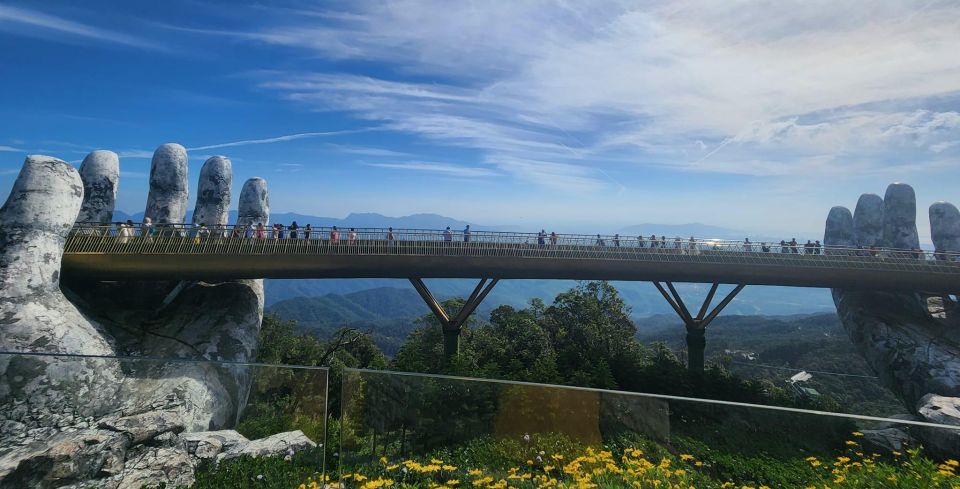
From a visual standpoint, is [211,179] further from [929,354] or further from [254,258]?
[929,354]

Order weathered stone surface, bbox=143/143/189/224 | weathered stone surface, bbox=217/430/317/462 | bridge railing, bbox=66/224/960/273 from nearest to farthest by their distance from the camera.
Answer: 1. weathered stone surface, bbox=217/430/317/462
2. bridge railing, bbox=66/224/960/273
3. weathered stone surface, bbox=143/143/189/224

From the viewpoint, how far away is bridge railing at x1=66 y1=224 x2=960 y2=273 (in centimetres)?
2100

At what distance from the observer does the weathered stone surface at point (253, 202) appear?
97.2 feet

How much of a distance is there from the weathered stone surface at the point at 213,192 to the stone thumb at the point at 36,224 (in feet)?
26.2

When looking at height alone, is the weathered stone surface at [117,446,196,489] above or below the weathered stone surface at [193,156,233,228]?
below

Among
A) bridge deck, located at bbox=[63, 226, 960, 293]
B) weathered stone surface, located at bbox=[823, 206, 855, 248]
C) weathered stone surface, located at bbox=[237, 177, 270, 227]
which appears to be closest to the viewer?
bridge deck, located at bbox=[63, 226, 960, 293]

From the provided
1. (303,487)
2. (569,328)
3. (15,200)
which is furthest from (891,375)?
(15,200)

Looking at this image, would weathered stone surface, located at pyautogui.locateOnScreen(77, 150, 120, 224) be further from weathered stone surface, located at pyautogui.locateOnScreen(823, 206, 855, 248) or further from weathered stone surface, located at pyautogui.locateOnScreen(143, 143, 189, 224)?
weathered stone surface, located at pyautogui.locateOnScreen(823, 206, 855, 248)

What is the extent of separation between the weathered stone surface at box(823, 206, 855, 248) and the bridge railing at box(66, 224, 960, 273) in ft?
26.2

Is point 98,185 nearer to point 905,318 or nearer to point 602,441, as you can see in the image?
point 602,441

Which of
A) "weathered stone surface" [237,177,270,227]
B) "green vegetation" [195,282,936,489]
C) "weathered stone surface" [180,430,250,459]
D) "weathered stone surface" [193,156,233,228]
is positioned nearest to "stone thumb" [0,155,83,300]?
"weathered stone surface" [193,156,233,228]

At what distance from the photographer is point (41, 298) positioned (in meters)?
17.5

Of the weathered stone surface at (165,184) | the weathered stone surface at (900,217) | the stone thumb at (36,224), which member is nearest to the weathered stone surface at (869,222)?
the weathered stone surface at (900,217)

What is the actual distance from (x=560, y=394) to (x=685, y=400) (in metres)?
1.46
